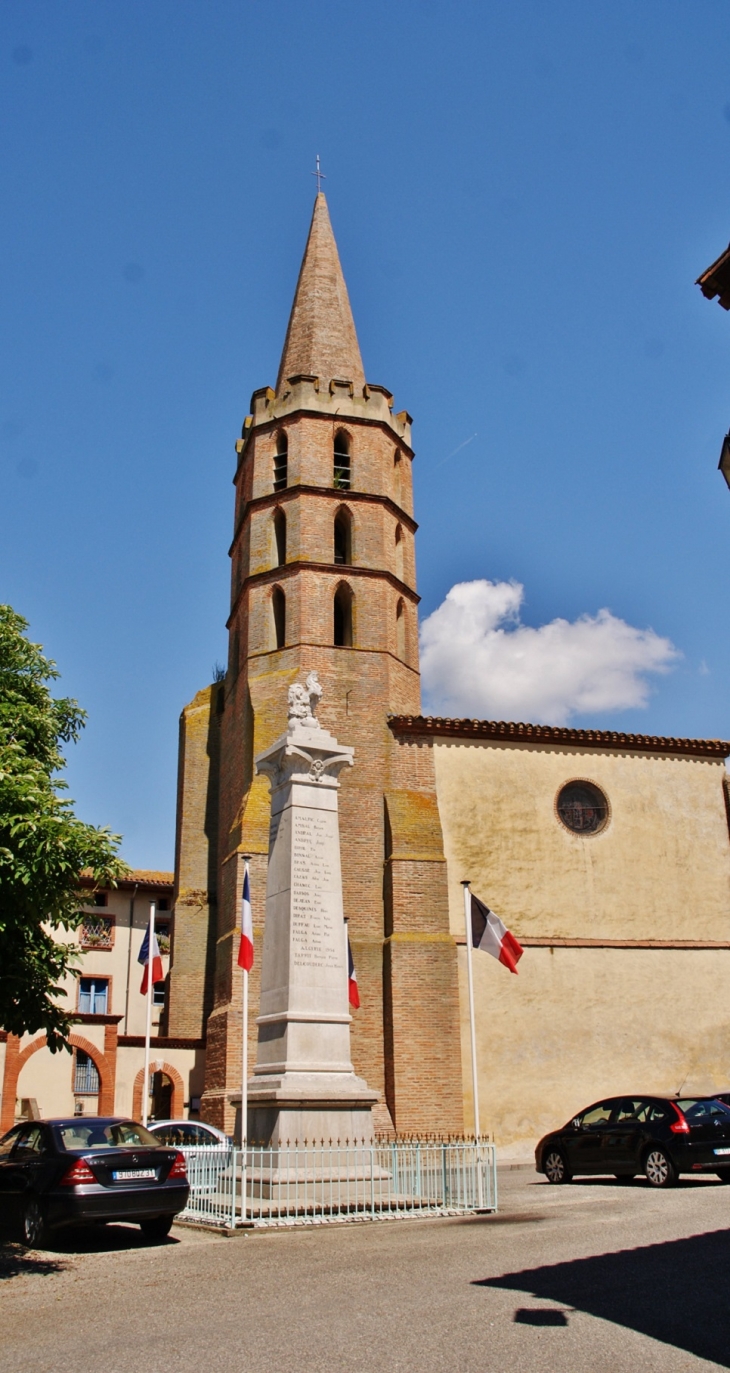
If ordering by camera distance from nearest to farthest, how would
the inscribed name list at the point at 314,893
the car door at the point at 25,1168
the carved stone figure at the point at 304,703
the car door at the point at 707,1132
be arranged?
the car door at the point at 25,1168 → the inscribed name list at the point at 314,893 → the car door at the point at 707,1132 → the carved stone figure at the point at 304,703

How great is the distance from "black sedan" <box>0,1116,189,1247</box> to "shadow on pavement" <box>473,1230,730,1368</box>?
3971mm

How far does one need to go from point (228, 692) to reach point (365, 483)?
6.45 metres

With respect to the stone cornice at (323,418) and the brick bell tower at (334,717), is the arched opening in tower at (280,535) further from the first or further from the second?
the stone cornice at (323,418)

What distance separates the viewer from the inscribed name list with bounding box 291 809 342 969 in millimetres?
13477

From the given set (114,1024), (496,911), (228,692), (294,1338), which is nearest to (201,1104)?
(114,1024)

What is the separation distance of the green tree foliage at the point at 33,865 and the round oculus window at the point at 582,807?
15.9 m

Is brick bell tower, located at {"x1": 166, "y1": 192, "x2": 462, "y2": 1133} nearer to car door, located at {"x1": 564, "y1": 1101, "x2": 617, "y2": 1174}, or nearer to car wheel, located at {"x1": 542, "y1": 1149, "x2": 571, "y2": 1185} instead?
car wheel, located at {"x1": 542, "y1": 1149, "x2": 571, "y2": 1185}

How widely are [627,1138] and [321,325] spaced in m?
23.1

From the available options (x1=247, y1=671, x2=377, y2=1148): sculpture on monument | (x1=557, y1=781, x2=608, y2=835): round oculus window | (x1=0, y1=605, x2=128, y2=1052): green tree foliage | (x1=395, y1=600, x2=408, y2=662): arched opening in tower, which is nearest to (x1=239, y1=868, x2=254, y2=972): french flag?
(x1=247, y1=671, x2=377, y2=1148): sculpture on monument

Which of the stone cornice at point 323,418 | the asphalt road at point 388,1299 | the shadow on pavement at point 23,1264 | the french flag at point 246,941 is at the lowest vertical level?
the shadow on pavement at point 23,1264

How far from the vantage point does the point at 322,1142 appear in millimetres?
12211

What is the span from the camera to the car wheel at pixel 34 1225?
10422mm

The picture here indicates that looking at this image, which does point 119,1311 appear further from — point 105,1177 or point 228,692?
point 228,692

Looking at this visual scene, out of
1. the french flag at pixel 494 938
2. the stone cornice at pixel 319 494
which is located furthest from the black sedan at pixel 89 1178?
the stone cornice at pixel 319 494
